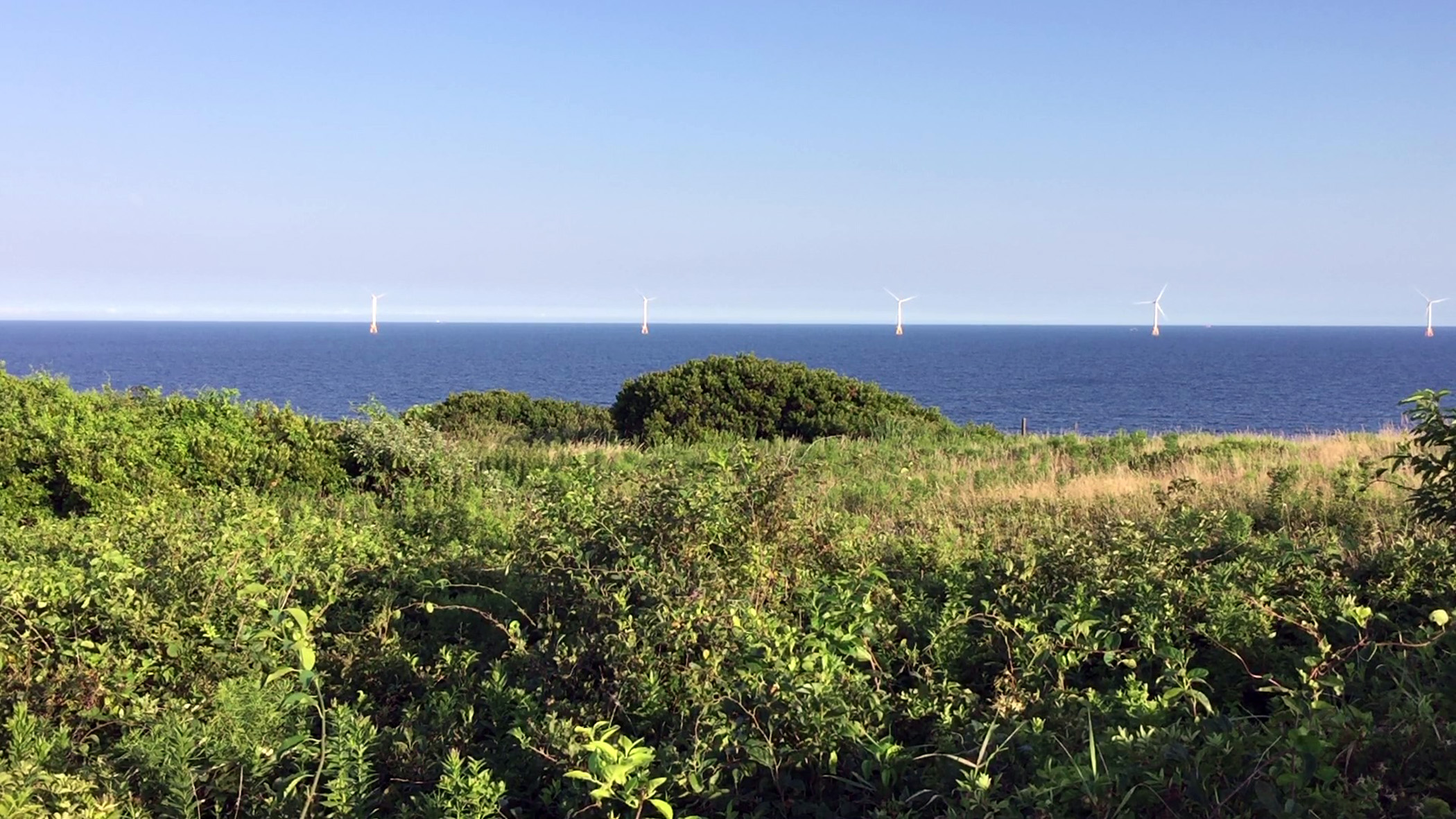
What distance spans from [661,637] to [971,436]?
44.2 ft

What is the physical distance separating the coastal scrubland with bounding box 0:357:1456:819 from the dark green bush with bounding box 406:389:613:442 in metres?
12.8

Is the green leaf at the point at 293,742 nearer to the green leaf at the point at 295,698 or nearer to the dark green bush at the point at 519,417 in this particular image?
the green leaf at the point at 295,698

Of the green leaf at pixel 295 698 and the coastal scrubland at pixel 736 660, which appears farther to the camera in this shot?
the green leaf at pixel 295 698

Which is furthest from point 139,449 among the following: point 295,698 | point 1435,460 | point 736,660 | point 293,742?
point 1435,460

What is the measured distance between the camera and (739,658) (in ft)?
13.8

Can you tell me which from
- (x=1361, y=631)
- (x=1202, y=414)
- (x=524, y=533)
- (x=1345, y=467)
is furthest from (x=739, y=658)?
(x=1202, y=414)

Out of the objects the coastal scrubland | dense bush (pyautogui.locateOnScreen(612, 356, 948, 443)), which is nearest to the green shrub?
the coastal scrubland

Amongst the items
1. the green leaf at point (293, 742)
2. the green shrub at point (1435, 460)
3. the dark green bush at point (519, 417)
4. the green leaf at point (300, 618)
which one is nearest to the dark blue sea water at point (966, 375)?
the dark green bush at point (519, 417)

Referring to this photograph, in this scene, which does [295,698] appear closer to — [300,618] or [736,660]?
[300,618]

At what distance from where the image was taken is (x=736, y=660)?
13.9ft

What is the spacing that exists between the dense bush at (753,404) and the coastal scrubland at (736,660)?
12.3 meters

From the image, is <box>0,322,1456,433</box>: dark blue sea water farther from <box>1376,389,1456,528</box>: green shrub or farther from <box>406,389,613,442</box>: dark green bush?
<box>1376,389,1456,528</box>: green shrub

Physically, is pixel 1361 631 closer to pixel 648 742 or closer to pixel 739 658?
pixel 739 658

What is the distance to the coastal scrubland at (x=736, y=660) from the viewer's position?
11.7 ft
